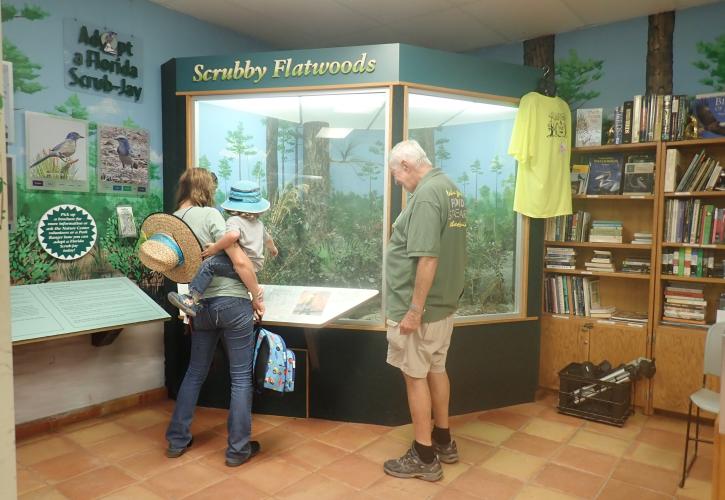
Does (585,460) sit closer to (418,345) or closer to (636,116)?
(418,345)

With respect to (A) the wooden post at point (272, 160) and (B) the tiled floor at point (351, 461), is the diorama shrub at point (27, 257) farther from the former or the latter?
(A) the wooden post at point (272, 160)

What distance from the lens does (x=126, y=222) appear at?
3.60 m

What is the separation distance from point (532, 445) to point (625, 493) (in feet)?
2.01

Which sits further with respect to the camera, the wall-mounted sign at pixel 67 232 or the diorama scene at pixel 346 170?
the diorama scene at pixel 346 170

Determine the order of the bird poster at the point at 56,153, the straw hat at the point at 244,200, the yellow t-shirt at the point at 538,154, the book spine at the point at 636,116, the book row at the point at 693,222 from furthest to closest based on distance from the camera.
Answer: the book spine at the point at 636,116 < the yellow t-shirt at the point at 538,154 < the book row at the point at 693,222 < the bird poster at the point at 56,153 < the straw hat at the point at 244,200

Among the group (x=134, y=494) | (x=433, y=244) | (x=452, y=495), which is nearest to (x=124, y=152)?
(x=134, y=494)

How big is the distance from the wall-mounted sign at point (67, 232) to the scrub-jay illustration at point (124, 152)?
1.46ft

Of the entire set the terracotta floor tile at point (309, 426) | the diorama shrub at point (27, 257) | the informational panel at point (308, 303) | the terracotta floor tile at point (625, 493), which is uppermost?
the diorama shrub at point (27, 257)

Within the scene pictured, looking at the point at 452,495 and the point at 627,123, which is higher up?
the point at 627,123

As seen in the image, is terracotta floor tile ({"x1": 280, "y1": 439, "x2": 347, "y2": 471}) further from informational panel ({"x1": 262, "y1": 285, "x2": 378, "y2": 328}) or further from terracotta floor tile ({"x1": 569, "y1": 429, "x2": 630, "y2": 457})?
terracotta floor tile ({"x1": 569, "y1": 429, "x2": 630, "y2": 457})

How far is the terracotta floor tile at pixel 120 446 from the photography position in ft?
9.71

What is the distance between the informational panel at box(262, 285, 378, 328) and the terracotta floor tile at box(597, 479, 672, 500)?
164 centimetres

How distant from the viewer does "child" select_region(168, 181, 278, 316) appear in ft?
8.79

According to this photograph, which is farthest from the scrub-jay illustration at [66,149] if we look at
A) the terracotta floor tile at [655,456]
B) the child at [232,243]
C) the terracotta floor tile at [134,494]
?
the terracotta floor tile at [655,456]
